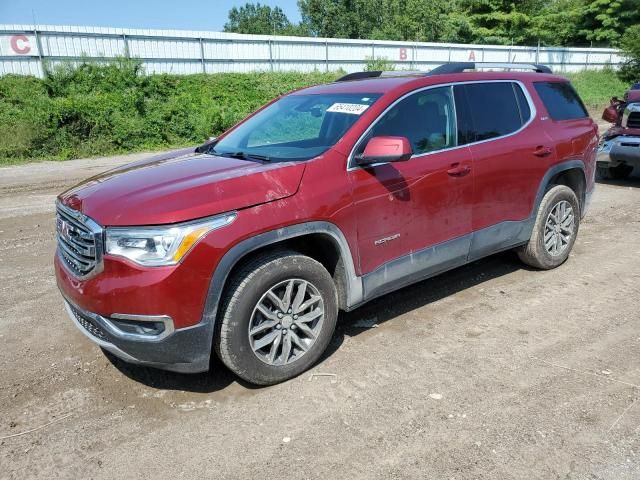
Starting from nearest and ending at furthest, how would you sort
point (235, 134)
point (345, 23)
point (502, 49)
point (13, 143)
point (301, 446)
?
point (301, 446), point (235, 134), point (13, 143), point (502, 49), point (345, 23)

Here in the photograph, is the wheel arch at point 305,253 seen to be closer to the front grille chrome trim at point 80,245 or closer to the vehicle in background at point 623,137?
the front grille chrome trim at point 80,245

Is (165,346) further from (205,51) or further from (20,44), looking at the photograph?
(205,51)

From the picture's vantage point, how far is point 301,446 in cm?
286

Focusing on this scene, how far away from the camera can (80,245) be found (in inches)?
126

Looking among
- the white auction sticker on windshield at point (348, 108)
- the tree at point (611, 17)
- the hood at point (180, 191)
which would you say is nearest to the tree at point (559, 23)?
the tree at point (611, 17)

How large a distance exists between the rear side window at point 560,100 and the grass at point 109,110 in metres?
14.2

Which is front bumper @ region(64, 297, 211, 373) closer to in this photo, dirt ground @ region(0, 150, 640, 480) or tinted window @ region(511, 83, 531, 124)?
dirt ground @ region(0, 150, 640, 480)

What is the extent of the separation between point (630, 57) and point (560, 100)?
40777mm

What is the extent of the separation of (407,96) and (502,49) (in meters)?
32.8

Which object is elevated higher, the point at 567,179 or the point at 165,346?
the point at 567,179

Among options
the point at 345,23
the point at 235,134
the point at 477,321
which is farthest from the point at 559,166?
the point at 345,23

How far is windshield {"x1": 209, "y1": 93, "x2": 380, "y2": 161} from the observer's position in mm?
3807

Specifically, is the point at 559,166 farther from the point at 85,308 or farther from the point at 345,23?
the point at 345,23

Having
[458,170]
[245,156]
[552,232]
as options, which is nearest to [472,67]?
[458,170]
